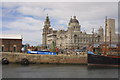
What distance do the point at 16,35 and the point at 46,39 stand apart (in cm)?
12509

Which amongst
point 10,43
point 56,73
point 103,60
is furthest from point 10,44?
point 56,73

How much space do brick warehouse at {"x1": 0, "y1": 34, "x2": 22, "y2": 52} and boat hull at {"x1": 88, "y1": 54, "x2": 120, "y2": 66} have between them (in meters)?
27.0

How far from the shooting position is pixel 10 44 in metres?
66.9

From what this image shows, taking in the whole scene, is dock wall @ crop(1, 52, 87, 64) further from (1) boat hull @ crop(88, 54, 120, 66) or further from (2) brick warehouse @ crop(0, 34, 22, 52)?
(2) brick warehouse @ crop(0, 34, 22, 52)

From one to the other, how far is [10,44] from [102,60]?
31782 millimetres

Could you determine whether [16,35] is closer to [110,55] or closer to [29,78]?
[110,55]

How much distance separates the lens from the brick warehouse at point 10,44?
2611 inches

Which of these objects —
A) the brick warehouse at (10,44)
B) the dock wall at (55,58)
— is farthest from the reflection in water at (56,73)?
the brick warehouse at (10,44)

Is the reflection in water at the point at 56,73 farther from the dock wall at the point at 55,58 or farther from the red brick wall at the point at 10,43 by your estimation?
the red brick wall at the point at 10,43

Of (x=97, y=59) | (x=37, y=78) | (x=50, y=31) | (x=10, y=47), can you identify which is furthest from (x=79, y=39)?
(x=37, y=78)

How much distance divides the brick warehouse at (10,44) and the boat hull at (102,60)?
2701 cm

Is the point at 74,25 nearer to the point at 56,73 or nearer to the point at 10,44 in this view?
the point at 10,44

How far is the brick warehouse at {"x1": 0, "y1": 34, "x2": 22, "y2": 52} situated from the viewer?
66.3m

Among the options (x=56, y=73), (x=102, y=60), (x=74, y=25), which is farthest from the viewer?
(x=74, y=25)
